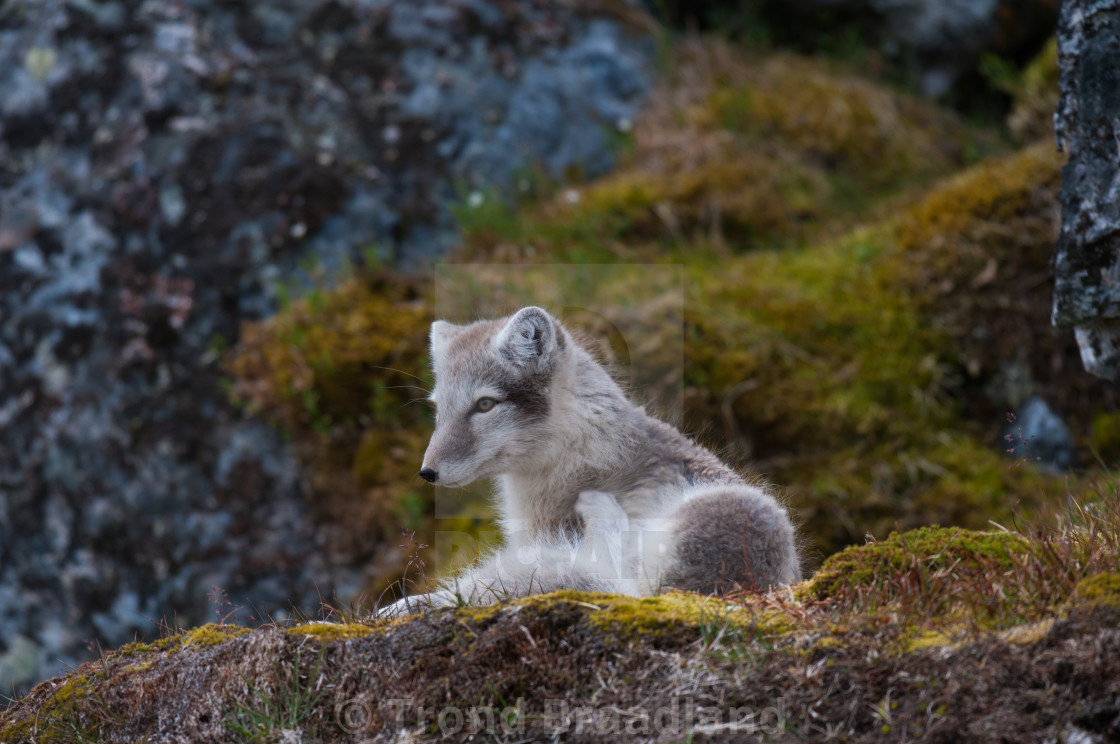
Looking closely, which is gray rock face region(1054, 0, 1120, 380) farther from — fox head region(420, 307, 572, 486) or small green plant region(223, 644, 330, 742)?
small green plant region(223, 644, 330, 742)

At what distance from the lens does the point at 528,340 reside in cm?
473

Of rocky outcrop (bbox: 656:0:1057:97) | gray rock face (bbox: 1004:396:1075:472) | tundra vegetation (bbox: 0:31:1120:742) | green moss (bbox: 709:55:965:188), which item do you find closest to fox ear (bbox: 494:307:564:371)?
tundra vegetation (bbox: 0:31:1120:742)

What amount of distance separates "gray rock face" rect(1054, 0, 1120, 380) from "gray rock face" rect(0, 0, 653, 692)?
5421mm

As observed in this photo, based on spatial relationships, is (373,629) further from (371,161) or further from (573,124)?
(573,124)

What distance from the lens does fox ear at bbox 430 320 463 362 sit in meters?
5.16

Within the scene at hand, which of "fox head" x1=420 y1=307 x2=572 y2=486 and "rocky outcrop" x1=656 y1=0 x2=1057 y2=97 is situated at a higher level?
"rocky outcrop" x1=656 y1=0 x2=1057 y2=97

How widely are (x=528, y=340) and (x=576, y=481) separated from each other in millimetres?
749

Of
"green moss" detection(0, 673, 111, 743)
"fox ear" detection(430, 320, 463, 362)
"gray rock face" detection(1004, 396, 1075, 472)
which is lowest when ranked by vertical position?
"green moss" detection(0, 673, 111, 743)

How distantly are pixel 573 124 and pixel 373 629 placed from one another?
716 centimetres

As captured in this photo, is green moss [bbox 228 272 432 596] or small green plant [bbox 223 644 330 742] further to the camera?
green moss [bbox 228 272 432 596]

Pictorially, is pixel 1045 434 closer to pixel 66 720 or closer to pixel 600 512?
pixel 600 512

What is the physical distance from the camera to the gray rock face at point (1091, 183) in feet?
14.0

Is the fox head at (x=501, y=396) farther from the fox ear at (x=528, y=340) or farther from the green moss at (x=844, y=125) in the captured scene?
the green moss at (x=844, y=125)

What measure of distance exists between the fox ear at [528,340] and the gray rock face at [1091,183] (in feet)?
8.00
